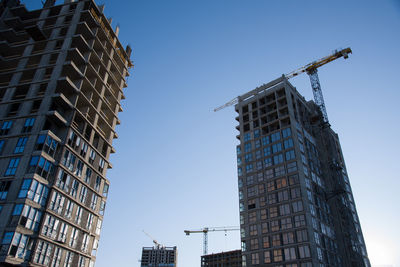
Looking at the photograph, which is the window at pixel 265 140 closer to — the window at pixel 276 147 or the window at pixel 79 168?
the window at pixel 276 147

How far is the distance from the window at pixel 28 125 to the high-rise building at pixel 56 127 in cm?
20

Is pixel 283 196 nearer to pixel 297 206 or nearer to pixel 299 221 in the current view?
pixel 297 206

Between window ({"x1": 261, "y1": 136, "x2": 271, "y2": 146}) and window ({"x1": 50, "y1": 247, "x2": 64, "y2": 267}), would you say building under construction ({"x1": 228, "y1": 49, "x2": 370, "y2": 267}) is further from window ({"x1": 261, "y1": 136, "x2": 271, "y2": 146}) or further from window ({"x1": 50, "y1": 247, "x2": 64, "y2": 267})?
window ({"x1": 50, "y1": 247, "x2": 64, "y2": 267})

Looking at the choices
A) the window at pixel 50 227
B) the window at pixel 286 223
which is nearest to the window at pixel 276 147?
the window at pixel 286 223

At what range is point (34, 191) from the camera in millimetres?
47750

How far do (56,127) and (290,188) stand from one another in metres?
61.7

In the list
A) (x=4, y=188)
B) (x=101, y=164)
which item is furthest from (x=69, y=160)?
(x=4, y=188)

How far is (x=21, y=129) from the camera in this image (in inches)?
2127

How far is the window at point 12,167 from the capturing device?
4949cm

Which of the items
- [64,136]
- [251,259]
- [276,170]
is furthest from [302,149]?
[64,136]

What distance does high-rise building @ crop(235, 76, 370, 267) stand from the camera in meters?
84.8

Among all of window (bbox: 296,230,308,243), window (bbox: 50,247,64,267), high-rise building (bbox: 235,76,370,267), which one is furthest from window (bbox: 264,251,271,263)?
window (bbox: 50,247,64,267)

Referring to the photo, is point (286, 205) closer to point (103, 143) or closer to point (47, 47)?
point (103, 143)

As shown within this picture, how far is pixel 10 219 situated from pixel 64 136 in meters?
15.8
